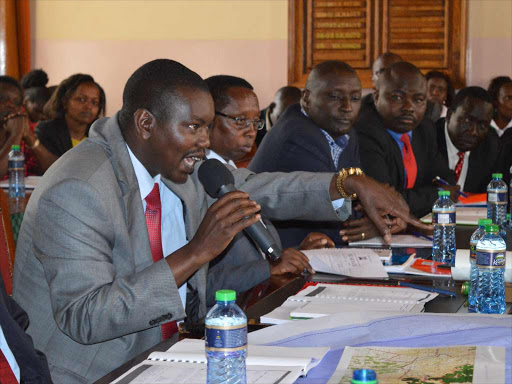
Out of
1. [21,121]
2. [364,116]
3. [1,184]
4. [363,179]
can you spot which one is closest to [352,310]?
[363,179]

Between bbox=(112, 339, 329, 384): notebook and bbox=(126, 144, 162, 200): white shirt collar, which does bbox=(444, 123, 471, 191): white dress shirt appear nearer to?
bbox=(126, 144, 162, 200): white shirt collar

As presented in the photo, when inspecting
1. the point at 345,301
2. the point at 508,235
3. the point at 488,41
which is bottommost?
the point at 508,235

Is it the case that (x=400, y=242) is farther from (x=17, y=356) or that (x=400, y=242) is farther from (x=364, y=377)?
(x=364, y=377)

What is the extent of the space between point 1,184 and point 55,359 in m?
2.97

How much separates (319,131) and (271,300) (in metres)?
1.78

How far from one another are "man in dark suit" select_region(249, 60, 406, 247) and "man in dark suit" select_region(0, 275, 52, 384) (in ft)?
6.93

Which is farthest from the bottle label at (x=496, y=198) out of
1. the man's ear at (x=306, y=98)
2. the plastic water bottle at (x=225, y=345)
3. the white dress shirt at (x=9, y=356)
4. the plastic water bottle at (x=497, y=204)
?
the white dress shirt at (x=9, y=356)

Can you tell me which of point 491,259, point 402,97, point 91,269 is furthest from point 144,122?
point 402,97

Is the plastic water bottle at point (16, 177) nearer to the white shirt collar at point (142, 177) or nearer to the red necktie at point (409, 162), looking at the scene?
the white shirt collar at point (142, 177)

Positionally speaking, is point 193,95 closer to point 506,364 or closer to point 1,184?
point 506,364

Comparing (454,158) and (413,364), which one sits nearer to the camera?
(413,364)

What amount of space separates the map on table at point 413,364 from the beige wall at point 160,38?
602 centimetres

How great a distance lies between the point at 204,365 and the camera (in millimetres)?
1408

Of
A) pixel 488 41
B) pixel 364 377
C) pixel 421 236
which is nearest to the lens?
pixel 364 377
